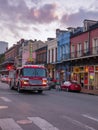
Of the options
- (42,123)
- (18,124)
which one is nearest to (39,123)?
(42,123)

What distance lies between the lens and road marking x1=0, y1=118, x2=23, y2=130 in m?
11.0

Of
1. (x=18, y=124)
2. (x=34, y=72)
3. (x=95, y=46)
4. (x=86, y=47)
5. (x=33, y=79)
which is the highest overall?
(x=86, y=47)

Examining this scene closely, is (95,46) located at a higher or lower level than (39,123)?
higher

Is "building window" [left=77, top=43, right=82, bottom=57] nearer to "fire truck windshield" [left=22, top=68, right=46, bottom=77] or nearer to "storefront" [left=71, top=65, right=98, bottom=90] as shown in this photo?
"storefront" [left=71, top=65, right=98, bottom=90]

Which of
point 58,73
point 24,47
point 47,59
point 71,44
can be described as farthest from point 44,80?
point 24,47

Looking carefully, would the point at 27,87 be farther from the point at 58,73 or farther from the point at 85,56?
the point at 58,73

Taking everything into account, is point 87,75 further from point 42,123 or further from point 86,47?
point 42,123

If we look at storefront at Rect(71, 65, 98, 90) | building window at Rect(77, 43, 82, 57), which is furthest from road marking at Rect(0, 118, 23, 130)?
building window at Rect(77, 43, 82, 57)

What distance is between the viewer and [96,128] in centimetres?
1134

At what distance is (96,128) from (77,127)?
0.61 metres

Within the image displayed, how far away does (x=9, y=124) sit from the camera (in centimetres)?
1174

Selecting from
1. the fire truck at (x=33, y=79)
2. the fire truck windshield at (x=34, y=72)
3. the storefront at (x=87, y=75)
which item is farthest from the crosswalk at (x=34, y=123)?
the storefront at (x=87, y=75)

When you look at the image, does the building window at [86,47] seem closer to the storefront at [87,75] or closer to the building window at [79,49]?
the building window at [79,49]

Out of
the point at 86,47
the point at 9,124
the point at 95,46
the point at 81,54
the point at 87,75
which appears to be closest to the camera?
the point at 9,124
